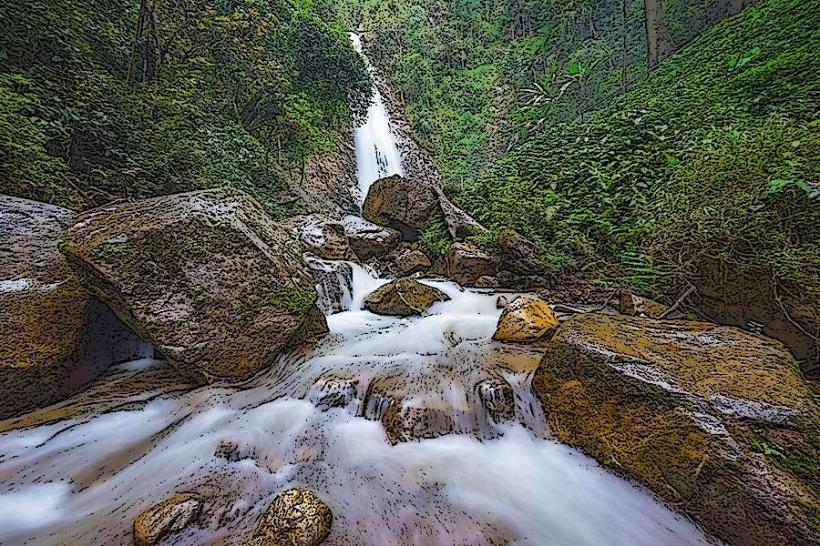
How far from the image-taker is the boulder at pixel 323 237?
8.44 meters

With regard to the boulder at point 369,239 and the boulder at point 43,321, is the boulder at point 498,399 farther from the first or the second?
the boulder at point 369,239

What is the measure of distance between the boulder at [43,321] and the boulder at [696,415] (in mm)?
4459

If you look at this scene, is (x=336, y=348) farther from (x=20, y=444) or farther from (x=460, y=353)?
(x=20, y=444)

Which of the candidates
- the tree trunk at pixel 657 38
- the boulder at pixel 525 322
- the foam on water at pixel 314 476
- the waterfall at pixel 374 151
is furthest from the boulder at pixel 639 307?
the tree trunk at pixel 657 38

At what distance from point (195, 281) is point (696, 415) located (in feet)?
14.6

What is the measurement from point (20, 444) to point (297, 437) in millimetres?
2189

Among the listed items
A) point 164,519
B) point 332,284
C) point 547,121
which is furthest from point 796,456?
point 547,121

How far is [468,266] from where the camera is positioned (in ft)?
25.3

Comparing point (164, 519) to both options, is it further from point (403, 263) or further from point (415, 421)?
point (403, 263)

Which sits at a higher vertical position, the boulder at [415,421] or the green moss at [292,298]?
the green moss at [292,298]

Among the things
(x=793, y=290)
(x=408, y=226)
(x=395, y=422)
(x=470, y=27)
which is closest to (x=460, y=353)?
(x=395, y=422)

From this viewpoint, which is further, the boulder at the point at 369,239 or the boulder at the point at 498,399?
the boulder at the point at 369,239

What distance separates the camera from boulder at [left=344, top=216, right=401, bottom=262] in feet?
30.5

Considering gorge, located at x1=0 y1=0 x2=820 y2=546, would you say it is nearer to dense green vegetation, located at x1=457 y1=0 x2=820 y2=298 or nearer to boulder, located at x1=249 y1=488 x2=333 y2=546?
boulder, located at x1=249 y1=488 x2=333 y2=546
